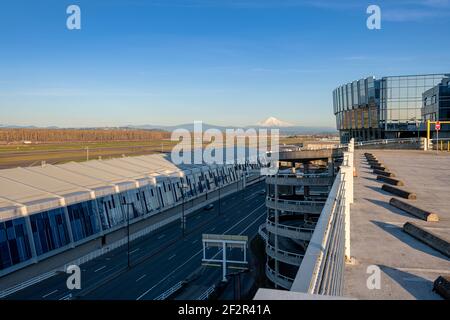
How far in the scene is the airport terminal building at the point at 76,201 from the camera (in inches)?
976

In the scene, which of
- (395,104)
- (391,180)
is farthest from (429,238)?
(395,104)

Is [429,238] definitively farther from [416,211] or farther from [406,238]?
[416,211]

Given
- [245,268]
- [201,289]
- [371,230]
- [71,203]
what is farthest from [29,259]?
[371,230]

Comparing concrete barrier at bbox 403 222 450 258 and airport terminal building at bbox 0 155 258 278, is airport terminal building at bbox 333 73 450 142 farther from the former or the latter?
concrete barrier at bbox 403 222 450 258

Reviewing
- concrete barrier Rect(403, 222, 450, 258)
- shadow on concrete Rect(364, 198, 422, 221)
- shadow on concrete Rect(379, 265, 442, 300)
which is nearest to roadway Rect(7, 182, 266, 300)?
shadow on concrete Rect(364, 198, 422, 221)

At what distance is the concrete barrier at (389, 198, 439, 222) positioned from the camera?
10141 millimetres

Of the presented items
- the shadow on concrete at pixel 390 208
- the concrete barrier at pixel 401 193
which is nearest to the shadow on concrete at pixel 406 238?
the shadow on concrete at pixel 390 208

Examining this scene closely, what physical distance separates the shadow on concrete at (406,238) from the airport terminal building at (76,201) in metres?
21.5

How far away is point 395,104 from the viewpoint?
5872 cm

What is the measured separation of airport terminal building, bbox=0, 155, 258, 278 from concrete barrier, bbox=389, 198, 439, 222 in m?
21.3

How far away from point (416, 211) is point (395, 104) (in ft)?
172

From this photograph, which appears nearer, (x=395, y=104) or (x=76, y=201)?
(x=76, y=201)

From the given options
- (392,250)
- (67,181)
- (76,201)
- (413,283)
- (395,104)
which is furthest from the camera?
(395,104)

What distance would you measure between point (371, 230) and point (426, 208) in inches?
138
